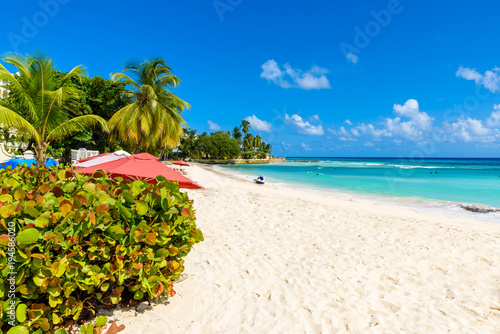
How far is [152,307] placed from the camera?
2.51 meters

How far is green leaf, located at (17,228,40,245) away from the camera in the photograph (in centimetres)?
159

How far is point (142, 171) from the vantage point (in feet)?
18.0

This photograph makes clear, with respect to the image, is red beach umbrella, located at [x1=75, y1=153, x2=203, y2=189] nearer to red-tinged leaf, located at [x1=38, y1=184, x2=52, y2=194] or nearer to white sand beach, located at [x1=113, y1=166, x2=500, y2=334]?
white sand beach, located at [x1=113, y1=166, x2=500, y2=334]

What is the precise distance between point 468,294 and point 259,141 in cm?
9830

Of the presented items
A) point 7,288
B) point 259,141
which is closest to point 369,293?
point 7,288

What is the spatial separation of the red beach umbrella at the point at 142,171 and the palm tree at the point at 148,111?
10404 millimetres

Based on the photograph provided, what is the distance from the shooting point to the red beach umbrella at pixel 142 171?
5.15 m

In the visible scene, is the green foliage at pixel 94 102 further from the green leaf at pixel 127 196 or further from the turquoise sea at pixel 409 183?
the green leaf at pixel 127 196

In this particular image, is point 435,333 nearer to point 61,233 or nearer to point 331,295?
point 331,295

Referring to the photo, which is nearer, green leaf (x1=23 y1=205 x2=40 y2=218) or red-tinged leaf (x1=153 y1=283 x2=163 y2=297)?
green leaf (x1=23 y1=205 x2=40 y2=218)

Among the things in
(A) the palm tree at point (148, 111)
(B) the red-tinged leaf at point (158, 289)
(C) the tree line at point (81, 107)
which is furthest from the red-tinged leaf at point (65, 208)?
(A) the palm tree at point (148, 111)

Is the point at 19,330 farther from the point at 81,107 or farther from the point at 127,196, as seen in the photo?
the point at 81,107

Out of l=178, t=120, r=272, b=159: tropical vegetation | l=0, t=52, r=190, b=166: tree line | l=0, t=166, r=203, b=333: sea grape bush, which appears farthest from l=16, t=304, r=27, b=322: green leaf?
l=178, t=120, r=272, b=159: tropical vegetation

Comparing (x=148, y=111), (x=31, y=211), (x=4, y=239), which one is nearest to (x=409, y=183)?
(x=148, y=111)
